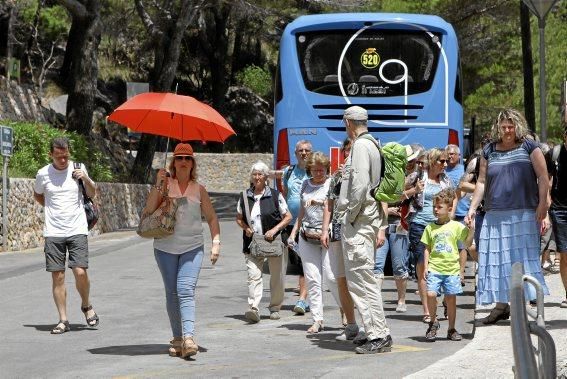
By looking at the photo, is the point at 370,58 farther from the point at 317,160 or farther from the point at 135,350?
the point at 135,350

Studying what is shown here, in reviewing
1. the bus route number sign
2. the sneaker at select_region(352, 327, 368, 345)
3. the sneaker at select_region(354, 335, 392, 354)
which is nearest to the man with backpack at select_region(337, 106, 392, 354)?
the sneaker at select_region(354, 335, 392, 354)

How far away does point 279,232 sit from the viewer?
1261cm

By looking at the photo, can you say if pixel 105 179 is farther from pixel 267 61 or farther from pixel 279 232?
pixel 267 61

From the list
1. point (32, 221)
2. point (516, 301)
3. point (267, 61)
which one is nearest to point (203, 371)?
point (516, 301)

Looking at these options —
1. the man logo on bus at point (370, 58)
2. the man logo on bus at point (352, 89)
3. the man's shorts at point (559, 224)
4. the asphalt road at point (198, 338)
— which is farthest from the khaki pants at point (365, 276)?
the man logo on bus at point (370, 58)

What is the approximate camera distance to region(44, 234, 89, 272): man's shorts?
38.4 ft

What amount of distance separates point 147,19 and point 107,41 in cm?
1461

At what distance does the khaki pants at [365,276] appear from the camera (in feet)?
33.0

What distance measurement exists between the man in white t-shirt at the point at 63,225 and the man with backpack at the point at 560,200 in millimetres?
4372

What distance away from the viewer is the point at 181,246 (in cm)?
1001

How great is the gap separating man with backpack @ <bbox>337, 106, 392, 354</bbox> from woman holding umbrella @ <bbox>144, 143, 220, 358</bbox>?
1.09 meters

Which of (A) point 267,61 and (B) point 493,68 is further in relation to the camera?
(A) point 267,61

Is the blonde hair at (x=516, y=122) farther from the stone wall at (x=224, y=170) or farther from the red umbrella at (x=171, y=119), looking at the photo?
the stone wall at (x=224, y=170)

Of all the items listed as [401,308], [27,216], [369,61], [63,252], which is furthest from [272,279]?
[27,216]
